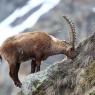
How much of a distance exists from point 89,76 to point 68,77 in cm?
35

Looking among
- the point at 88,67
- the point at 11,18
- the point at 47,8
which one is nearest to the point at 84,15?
the point at 47,8

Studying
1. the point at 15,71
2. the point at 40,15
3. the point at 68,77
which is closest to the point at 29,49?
the point at 15,71

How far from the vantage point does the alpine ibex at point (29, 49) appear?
15.8 feet

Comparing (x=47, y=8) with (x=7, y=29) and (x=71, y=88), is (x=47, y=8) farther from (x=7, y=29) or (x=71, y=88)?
(x=71, y=88)

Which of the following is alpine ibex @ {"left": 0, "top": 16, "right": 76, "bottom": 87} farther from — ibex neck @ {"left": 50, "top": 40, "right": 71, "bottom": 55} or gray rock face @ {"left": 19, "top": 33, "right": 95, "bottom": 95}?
gray rock face @ {"left": 19, "top": 33, "right": 95, "bottom": 95}

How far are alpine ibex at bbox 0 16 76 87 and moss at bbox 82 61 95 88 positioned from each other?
32.5 inches

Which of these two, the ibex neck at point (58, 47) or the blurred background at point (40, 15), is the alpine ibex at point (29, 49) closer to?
the ibex neck at point (58, 47)

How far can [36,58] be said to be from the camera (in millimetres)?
4793

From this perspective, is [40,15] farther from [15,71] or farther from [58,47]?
[15,71]

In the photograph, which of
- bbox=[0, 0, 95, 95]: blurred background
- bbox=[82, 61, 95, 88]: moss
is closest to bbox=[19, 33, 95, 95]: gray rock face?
bbox=[82, 61, 95, 88]: moss

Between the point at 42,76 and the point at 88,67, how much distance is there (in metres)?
0.59

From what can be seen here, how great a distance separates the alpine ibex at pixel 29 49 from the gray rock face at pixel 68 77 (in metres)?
0.45

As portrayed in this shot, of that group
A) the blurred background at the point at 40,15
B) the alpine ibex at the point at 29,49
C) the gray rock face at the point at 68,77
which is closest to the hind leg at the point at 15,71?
the alpine ibex at the point at 29,49

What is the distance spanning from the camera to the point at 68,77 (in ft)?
13.4
